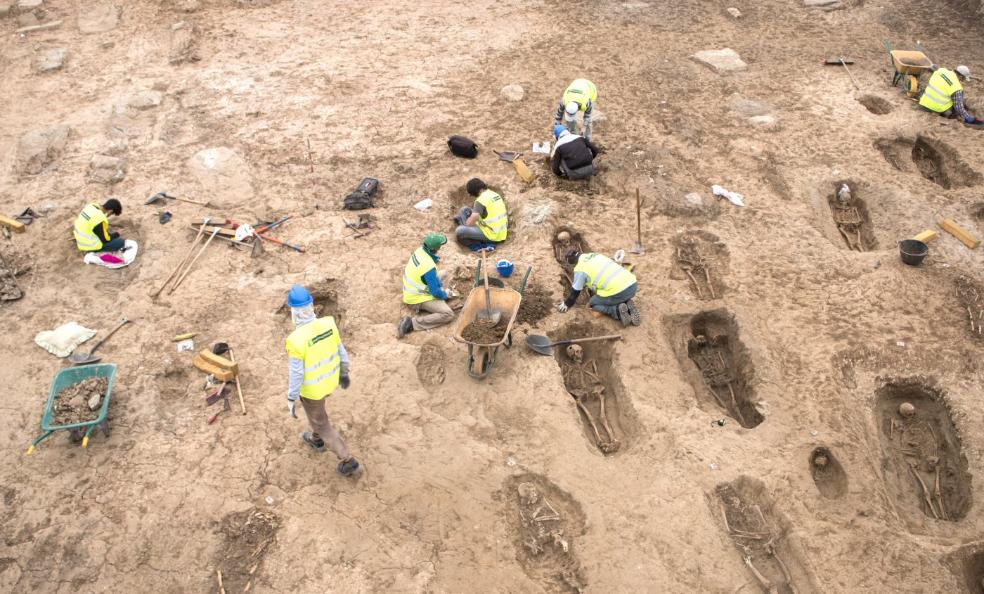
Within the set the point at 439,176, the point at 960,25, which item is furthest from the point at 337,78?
the point at 960,25

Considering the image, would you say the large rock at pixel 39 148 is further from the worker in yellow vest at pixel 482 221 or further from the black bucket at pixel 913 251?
the black bucket at pixel 913 251

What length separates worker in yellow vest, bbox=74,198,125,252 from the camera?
891 cm

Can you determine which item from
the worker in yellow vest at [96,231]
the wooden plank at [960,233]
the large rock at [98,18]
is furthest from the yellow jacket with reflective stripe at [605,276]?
the large rock at [98,18]

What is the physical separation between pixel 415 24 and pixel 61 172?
8370 millimetres

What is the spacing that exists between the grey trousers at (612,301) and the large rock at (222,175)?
19.7 feet

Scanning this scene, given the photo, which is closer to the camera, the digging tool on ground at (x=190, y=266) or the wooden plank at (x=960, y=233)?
the digging tool on ground at (x=190, y=266)

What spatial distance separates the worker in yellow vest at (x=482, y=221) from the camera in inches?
365

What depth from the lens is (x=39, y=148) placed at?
11469 mm

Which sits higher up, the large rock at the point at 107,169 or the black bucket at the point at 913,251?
the black bucket at the point at 913,251

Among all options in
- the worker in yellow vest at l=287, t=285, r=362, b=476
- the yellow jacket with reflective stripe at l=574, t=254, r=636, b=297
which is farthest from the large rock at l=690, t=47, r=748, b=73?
the worker in yellow vest at l=287, t=285, r=362, b=476

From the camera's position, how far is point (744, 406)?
7.77 metres

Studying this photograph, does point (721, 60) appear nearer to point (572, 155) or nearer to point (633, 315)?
point (572, 155)

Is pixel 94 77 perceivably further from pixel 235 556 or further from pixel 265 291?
pixel 235 556

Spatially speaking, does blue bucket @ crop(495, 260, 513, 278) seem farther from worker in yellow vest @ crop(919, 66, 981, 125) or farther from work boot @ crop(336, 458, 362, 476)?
worker in yellow vest @ crop(919, 66, 981, 125)
